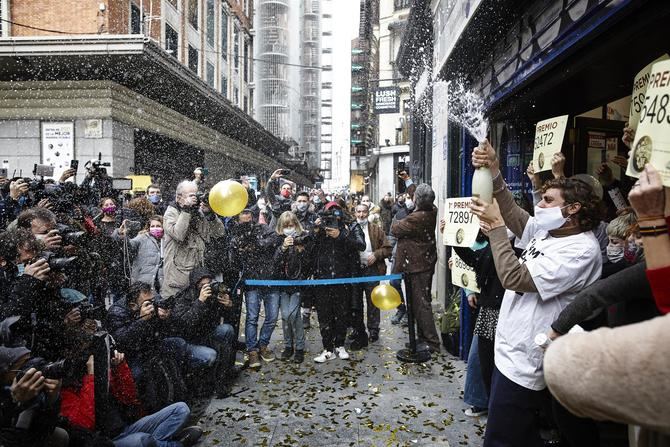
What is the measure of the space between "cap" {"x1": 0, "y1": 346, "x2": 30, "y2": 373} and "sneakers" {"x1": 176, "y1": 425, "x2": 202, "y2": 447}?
6.00 feet

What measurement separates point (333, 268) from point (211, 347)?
1.99 m

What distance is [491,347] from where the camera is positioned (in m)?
4.17

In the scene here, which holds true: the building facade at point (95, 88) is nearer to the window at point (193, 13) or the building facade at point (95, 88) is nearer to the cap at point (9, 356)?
the window at point (193, 13)

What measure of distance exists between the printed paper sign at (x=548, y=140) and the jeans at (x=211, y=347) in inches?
140

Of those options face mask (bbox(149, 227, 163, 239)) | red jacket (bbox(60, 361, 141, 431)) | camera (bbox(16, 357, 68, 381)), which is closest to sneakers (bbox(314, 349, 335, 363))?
face mask (bbox(149, 227, 163, 239))

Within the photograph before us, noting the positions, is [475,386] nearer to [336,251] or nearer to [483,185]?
[336,251]

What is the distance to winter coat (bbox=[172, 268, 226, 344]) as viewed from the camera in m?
4.92

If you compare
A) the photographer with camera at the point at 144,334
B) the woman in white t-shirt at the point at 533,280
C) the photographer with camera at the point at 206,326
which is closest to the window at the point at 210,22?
the photographer with camera at the point at 206,326

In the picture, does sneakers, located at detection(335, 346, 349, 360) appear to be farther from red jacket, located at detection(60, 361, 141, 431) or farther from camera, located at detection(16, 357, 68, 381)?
camera, located at detection(16, 357, 68, 381)

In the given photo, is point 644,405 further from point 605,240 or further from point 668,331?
point 605,240

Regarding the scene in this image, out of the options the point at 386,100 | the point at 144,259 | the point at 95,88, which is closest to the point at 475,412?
the point at 144,259

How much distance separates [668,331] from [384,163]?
106 ft

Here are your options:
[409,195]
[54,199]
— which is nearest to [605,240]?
[54,199]

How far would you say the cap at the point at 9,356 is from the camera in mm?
2557
